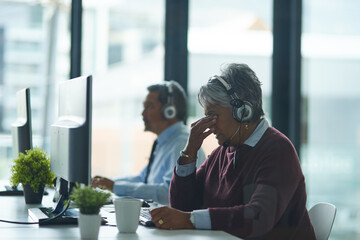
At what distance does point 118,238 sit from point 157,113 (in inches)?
65.6

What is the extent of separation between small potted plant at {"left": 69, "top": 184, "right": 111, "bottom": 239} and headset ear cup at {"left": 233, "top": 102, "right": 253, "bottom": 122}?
31.2 inches

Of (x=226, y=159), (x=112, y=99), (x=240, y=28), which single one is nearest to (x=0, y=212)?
(x=226, y=159)

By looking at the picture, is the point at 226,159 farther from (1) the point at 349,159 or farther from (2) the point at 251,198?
(1) the point at 349,159

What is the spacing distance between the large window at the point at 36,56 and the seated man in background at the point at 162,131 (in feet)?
3.04

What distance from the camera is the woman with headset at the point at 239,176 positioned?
6.32 ft

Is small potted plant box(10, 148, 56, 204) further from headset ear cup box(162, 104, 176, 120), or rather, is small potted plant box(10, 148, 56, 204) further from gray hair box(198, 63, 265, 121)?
headset ear cup box(162, 104, 176, 120)

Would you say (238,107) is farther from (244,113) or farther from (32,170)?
(32,170)

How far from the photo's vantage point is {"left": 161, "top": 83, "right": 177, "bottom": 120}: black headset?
128 inches

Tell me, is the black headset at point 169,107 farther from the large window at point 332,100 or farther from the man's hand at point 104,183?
the large window at point 332,100

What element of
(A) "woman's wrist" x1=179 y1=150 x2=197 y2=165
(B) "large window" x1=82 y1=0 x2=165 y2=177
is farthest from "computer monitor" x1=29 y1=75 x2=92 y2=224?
(B) "large window" x1=82 y1=0 x2=165 y2=177

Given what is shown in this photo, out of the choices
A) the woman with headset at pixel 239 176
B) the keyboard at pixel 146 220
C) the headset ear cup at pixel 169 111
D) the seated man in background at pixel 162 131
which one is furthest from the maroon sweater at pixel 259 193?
the headset ear cup at pixel 169 111

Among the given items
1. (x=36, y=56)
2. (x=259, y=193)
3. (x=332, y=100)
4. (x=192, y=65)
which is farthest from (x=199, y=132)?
(x=332, y=100)

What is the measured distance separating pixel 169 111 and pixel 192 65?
2.86 ft

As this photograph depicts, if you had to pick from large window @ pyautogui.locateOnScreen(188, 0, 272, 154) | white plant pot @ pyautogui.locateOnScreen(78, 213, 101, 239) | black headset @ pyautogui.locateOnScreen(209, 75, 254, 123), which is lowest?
white plant pot @ pyautogui.locateOnScreen(78, 213, 101, 239)
